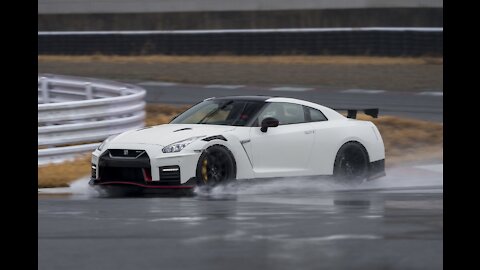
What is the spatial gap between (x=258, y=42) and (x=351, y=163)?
18502 mm

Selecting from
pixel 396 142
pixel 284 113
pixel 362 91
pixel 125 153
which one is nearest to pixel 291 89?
pixel 362 91

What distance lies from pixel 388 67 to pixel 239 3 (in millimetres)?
12305

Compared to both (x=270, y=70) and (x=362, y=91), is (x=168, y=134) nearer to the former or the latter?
(x=362, y=91)

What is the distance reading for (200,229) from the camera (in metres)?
9.01

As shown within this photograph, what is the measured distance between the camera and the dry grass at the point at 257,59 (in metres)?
29.7

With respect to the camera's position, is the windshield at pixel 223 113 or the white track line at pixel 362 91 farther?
the white track line at pixel 362 91

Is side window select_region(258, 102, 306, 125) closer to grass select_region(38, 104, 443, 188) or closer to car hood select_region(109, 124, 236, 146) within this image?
car hood select_region(109, 124, 236, 146)

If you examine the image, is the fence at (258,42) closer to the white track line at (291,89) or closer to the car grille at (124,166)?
the white track line at (291,89)

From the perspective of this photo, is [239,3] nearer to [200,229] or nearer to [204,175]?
[204,175]

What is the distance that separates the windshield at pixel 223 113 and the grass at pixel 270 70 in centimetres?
1352

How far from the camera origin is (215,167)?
1193 centimetres

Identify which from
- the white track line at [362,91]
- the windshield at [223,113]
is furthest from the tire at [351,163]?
the white track line at [362,91]

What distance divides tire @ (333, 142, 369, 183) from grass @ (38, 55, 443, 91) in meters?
12.9
